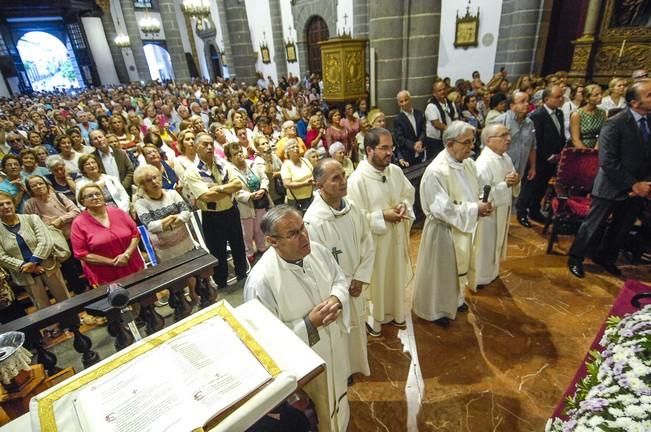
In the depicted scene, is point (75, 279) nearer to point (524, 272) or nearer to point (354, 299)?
point (354, 299)

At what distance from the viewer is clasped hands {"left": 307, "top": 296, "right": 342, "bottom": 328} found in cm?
189

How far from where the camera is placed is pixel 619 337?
1.29m

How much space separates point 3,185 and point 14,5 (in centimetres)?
2823

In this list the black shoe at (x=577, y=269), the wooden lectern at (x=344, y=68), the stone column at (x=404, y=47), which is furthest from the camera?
the wooden lectern at (x=344, y=68)

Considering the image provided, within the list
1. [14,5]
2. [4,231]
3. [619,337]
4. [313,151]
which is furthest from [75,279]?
[14,5]

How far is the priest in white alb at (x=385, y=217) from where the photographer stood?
2.93 metres

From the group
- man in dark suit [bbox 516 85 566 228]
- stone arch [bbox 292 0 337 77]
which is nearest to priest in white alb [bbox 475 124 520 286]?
man in dark suit [bbox 516 85 566 228]

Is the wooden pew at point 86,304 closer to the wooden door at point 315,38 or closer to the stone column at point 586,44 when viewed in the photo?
the stone column at point 586,44

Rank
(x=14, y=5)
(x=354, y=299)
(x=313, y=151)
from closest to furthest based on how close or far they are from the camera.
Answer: (x=354, y=299) < (x=313, y=151) < (x=14, y=5)

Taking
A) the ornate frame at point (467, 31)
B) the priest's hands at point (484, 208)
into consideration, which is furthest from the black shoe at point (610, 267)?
the ornate frame at point (467, 31)

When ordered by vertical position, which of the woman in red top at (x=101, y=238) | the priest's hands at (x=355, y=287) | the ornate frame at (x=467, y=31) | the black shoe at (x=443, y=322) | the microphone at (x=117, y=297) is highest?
the ornate frame at (x=467, y=31)

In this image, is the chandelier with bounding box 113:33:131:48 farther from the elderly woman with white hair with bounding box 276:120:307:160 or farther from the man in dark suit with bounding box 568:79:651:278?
the man in dark suit with bounding box 568:79:651:278

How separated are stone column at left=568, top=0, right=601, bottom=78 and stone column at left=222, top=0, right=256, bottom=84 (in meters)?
12.8

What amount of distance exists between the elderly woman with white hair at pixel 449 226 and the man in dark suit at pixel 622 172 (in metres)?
1.39
